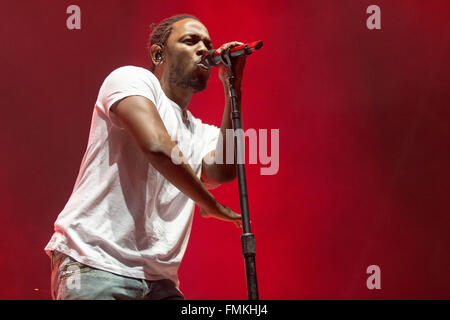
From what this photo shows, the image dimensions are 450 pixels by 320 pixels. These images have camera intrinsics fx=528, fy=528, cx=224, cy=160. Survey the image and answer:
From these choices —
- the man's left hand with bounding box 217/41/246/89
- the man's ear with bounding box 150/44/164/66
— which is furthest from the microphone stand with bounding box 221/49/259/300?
the man's ear with bounding box 150/44/164/66

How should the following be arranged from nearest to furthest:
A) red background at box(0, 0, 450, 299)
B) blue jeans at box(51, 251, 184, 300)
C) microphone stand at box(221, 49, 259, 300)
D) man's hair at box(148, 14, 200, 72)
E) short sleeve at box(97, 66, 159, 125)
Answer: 1. microphone stand at box(221, 49, 259, 300)
2. blue jeans at box(51, 251, 184, 300)
3. short sleeve at box(97, 66, 159, 125)
4. man's hair at box(148, 14, 200, 72)
5. red background at box(0, 0, 450, 299)

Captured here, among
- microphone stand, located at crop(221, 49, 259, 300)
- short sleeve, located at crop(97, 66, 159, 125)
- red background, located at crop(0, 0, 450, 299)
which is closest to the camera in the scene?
microphone stand, located at crop(221, 49, 259, 300)

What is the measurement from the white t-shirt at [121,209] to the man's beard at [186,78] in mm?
205

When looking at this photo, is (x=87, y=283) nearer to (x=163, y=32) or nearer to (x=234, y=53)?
(x=234, y=53)

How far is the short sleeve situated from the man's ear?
0.39m

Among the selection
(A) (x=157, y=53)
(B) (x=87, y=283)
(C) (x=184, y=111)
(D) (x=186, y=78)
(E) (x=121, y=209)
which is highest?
(A) (x=157, y=53)

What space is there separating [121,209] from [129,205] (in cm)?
3

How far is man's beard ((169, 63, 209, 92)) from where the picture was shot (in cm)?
191

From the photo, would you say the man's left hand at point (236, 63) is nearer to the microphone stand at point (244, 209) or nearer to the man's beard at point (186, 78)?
the microphone stand at point (244, 209)

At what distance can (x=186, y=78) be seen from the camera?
1927 mm

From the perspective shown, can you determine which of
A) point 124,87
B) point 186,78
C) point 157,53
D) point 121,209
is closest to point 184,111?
point 186,78

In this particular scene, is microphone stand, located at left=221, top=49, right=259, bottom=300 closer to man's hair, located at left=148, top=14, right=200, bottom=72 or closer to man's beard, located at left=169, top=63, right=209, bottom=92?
man's beard, located at left=169, top=63, right=209, bottom=92

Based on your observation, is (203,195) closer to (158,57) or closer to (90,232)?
(90,232)

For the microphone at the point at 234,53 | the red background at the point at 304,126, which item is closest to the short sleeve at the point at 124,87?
the microphone at the point at 234,53
